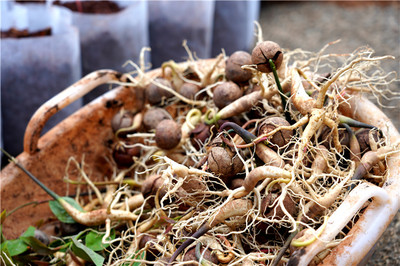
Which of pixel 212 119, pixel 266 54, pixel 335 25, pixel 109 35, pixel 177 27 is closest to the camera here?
pixel 266 54

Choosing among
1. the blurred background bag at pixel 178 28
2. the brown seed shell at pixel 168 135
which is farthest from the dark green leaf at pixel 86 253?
the blurred background bag at pixel 178 28

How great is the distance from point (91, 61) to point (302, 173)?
97 cm

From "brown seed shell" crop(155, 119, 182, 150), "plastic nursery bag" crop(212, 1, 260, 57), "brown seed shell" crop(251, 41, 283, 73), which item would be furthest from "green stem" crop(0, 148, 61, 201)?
"plastic nursery bag" crop(212, 1, 260, 57)

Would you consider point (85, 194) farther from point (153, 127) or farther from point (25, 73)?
→ point (25, 73)

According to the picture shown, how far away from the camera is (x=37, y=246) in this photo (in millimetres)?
833

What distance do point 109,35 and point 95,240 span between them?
0.78m

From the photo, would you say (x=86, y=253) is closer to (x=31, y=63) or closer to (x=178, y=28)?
(x=31, y=63)

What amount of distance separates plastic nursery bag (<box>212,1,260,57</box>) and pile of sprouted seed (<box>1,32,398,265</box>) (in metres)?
0.97

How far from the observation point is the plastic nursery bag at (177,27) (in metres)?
1.63

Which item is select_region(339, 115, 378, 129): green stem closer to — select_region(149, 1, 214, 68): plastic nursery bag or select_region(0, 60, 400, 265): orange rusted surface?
select_region(0, 60, 400, 265): orange rusted surface

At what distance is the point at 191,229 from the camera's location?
27.6 inches

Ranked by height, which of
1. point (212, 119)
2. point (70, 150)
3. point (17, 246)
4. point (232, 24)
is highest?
point (232, 24)

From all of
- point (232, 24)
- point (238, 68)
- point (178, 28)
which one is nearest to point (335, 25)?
point (232, 24)

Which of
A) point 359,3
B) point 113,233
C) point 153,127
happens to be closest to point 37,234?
point 113,233
